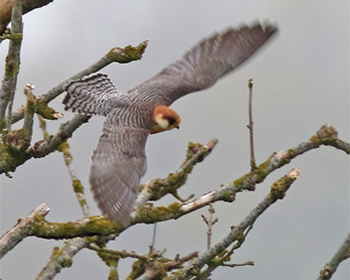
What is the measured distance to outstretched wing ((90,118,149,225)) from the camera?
220 inches

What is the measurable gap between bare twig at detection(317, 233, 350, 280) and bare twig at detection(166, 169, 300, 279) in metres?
0.87

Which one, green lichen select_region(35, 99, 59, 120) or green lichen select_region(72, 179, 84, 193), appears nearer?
green lichen select_region(35, 99, 59, 120)

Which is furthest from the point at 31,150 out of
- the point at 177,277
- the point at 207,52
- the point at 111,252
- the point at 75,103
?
the point at 207,52

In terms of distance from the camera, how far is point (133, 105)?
7457 mm

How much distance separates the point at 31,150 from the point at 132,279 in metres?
2.21

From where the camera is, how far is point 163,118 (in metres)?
7.56

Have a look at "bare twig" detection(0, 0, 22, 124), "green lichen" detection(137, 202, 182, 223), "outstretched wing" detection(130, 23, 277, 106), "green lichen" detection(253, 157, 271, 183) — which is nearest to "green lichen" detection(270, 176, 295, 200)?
"green lichen" detection(253, 157, 271, 183)

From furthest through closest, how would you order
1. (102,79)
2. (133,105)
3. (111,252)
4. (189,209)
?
(102,79) < (133,105) < (111,252) < (189,209)

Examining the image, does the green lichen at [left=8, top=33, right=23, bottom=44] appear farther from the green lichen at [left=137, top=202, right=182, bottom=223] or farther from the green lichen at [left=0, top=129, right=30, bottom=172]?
the green lichen at [left=137, top=202, right=182, bottom=223]

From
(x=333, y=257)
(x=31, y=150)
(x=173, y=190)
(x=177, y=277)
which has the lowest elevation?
(x=333, y=257)

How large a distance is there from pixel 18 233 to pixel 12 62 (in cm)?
181

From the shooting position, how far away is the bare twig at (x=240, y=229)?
6.26 metres

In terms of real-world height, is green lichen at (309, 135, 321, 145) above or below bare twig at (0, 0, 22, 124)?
below

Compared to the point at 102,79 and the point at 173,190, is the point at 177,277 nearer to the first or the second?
the point at 173,190
